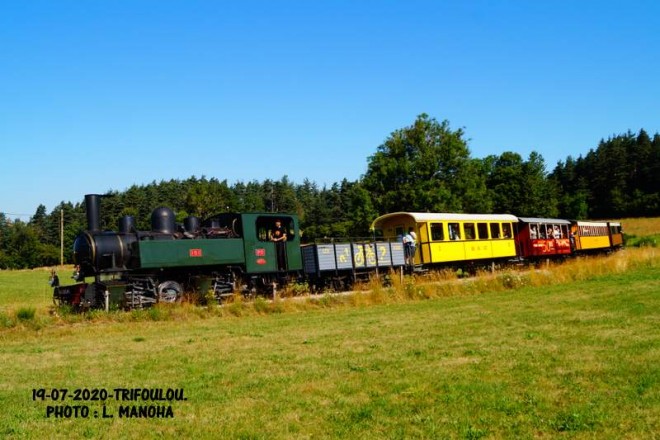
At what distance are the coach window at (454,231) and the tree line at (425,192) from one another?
23.6 metres

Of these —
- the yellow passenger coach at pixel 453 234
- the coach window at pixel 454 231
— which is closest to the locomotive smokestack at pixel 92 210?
the yellow passenger coach at pixel 453 234

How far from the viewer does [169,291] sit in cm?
1666

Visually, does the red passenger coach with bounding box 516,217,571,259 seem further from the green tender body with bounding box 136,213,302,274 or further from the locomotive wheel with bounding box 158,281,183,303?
the locomotive wheel with bounding box 158,281,183,303

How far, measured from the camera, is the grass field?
15.7ft

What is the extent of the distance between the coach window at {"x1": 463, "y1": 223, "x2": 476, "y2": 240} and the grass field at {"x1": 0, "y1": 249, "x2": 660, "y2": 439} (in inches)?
451

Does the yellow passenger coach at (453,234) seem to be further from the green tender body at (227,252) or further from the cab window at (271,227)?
the green tender body at (227,252)

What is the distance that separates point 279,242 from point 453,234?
889 centimetres

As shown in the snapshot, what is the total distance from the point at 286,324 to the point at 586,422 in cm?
785

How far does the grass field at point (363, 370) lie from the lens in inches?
188

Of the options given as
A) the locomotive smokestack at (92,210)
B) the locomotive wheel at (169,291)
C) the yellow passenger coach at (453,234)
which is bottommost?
the locomotive wheel at (169,291)

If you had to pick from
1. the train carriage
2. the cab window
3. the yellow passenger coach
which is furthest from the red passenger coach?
the cab window

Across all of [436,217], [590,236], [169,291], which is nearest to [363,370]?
[169,291]

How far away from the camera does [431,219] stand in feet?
76.1

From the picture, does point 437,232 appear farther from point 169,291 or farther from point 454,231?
point 169,291
